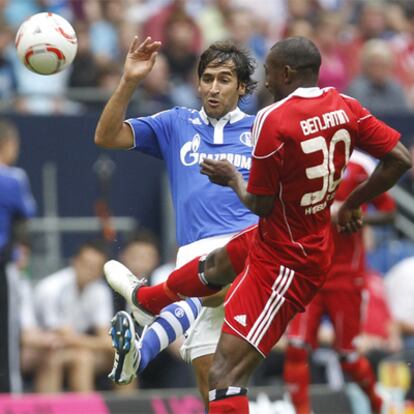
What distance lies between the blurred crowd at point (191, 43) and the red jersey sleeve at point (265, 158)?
674 centimetres

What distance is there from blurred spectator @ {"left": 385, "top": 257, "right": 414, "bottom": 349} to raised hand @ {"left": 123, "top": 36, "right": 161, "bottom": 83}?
599 cm

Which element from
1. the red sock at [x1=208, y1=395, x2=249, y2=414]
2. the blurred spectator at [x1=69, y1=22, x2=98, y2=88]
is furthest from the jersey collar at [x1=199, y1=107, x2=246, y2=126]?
the blurred spectator at [x1=69, y1=22, x2=98, y2=88]

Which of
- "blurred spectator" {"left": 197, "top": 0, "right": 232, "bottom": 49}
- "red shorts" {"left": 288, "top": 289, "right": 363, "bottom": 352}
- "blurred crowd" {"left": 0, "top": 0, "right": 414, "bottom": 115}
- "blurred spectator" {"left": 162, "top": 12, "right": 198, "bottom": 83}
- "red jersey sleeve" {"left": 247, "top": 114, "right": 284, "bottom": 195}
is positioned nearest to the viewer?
"red jersey sleeve" {"left": 247, "top": 114, "right": 284, "bottom": 195}

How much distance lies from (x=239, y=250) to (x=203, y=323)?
100 cm

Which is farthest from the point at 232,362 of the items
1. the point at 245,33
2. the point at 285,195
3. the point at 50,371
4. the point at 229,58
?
the point at 245,33

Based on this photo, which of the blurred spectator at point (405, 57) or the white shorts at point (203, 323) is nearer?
the white shorts at point (203, 323)

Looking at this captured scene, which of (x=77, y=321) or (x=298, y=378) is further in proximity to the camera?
(x=77, y=321)

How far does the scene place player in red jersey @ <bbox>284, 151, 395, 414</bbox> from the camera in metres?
11.6

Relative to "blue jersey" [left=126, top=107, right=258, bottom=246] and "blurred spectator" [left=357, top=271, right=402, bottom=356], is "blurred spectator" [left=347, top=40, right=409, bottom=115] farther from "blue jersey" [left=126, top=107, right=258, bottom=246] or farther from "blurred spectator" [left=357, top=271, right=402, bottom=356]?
"blue jersey" [left=126, top=107, right=258, bottom=246]

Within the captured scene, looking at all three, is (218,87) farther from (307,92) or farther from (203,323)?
(203,323)

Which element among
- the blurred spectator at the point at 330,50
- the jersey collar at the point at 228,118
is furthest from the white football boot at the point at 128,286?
the blurred spectator at the point at 330,50

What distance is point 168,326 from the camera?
9.11 meters

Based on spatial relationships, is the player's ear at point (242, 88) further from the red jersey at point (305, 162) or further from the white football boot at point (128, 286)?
the white football boot at point (128, 286)

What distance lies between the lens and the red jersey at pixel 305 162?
7.99 metres
